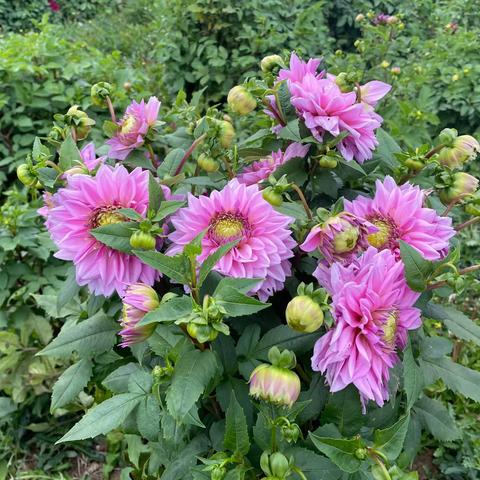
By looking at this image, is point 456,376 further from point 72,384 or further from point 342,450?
point 72,384

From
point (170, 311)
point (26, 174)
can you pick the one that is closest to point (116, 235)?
point (170, 311)

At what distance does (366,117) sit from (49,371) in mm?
1331

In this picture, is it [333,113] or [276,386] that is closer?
[276,386]

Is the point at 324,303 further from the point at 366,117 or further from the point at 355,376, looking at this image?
the point at 366,117

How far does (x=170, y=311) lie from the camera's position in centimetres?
64

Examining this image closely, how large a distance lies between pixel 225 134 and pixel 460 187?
362 millimetres

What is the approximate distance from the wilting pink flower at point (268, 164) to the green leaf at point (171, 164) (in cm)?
11

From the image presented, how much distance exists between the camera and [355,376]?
650 mm

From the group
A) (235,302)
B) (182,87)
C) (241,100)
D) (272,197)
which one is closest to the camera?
(235,302)

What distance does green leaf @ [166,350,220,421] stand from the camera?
0.64 meters

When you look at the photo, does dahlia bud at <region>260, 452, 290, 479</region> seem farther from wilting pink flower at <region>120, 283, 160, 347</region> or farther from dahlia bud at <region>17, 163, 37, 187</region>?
dahlia bud at <region>17, 163, 37, 187</region>

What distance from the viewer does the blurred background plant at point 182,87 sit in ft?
5.50

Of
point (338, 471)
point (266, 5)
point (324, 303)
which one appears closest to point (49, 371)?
point (338, 471)

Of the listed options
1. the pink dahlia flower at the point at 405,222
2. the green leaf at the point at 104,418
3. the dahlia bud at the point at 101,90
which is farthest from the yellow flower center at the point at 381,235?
the dahlia bud at the point at 101,90
